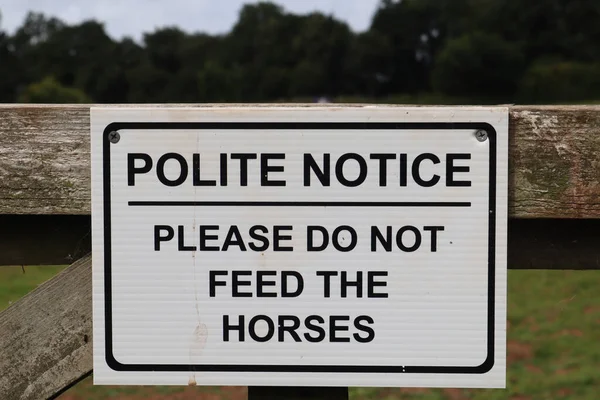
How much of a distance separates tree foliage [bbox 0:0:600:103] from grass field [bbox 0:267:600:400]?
123 ft

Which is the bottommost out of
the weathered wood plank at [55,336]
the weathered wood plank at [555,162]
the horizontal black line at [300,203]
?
the weathered wood plank at [55,336]

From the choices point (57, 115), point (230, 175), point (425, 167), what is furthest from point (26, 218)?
point (425, 167)

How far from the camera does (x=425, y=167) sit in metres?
1.45

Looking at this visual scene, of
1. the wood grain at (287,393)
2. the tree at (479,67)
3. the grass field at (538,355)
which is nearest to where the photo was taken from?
the wood grain at (287,393)

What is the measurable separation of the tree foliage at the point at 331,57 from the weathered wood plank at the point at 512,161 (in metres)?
42.4

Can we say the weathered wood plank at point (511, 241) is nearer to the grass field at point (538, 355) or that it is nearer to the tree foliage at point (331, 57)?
the grass field at point (538, 355)

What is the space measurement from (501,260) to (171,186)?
26.2 inches

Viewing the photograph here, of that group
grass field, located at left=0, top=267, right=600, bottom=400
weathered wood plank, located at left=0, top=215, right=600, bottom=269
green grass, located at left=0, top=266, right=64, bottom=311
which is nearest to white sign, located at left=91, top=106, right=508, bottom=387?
weathered wood plank, located at left=0, top=215, right=600, bottom=269

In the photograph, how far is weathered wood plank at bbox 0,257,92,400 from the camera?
1539 mm

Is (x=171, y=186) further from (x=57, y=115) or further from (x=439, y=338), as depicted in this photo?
(x=439, y=338)

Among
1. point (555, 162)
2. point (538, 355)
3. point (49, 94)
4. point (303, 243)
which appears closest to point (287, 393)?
point (303, 243)

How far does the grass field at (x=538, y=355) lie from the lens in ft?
16.9

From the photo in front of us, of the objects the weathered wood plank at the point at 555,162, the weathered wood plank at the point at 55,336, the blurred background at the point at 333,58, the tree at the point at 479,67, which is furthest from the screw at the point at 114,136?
the tree at the point at 479,67

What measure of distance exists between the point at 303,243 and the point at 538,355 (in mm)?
5166
